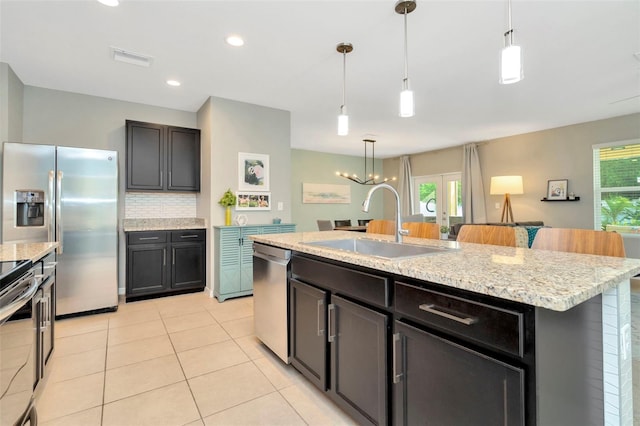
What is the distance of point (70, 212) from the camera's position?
3193 millimetres

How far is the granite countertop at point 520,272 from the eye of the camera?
0.86 m

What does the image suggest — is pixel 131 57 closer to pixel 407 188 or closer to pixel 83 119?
pixel 83 119

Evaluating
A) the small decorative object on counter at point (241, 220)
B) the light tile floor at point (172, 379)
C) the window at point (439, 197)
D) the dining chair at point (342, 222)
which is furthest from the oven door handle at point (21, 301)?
the window at point (439, 197)

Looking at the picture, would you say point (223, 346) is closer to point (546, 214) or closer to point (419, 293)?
point (419, 293)

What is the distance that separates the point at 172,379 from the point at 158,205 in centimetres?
295

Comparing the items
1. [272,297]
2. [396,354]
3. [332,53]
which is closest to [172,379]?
[272,297]

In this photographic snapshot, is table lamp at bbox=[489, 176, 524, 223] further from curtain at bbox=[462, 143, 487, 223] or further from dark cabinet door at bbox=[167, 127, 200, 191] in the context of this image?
dark cabinet door at bbox=[167, 127, 200, 191]

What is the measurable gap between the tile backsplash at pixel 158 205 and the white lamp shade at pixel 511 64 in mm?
4219

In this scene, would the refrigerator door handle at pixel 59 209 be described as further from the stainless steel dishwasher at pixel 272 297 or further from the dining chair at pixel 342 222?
the dining chair at pixel 342 222

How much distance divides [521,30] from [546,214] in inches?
174

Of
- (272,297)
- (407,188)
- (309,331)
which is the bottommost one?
(309,331)

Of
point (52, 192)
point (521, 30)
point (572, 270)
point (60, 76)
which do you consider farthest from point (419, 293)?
point (60, 76)

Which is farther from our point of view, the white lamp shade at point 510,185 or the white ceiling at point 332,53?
the white lamp shade at point 510,185

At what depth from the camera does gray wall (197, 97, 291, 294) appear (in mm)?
4039
